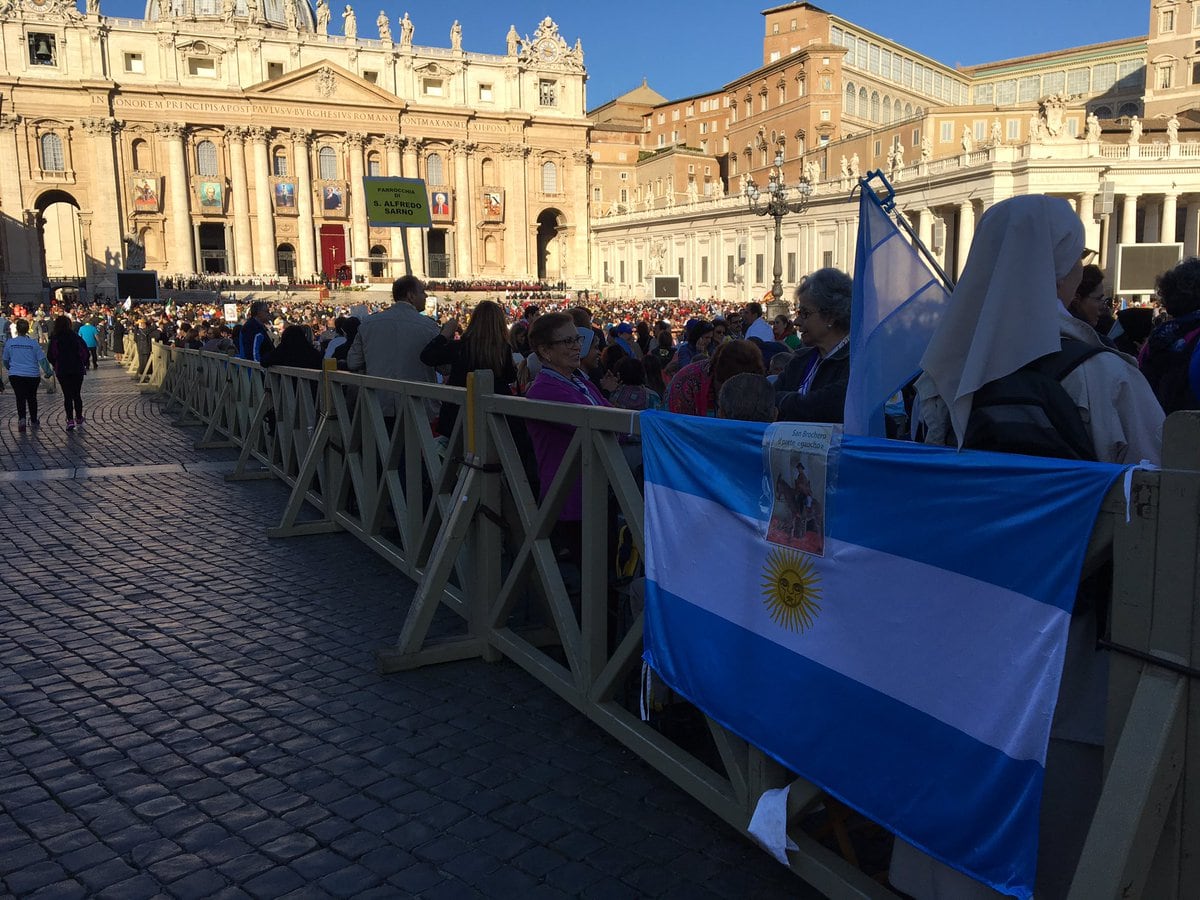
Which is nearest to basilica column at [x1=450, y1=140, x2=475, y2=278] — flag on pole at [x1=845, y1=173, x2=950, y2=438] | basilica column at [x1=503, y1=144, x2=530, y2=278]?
basilica column at [x1=503, y1=144, x2=530, y2=278]

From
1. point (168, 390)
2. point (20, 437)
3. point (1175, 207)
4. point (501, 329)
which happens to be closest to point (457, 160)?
point (1175, 207)

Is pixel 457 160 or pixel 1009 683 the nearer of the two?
pixel 1009 683

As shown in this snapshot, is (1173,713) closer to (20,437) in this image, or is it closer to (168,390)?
(20,437)

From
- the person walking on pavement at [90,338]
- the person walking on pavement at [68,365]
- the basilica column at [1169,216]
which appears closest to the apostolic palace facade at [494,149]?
the basilica column at [1169,216]

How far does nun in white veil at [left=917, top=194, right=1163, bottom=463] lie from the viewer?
6.95ft

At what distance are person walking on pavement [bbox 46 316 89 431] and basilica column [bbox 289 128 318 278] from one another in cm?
5058

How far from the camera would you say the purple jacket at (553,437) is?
4141 millimetres

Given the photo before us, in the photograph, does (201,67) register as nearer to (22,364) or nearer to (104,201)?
(104,201)

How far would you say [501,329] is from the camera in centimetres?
605

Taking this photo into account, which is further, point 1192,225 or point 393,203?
point 1192,225

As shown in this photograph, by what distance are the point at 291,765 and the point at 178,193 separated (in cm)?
6351

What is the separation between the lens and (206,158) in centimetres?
6081

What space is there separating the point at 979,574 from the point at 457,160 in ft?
233

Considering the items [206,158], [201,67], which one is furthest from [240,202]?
[201,67]
